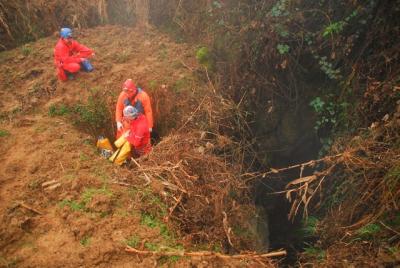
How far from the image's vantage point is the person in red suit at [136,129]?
5613mm

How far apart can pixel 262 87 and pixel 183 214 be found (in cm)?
319

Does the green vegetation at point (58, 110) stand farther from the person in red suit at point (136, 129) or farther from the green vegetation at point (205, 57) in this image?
the green vegetation at point (205, 57)

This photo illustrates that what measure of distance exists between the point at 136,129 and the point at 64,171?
1.51 meters

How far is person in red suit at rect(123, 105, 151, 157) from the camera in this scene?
5613 mm

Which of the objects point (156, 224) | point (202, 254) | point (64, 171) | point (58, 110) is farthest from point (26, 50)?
point (202, 254)

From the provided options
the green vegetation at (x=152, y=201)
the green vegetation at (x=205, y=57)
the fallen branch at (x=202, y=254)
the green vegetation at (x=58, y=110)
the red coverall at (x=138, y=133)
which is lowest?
the fallen branch at (x=202, y=254)

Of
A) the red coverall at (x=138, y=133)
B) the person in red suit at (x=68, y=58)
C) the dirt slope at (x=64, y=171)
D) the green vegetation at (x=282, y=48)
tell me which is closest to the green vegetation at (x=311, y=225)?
the dirt slope at (x=64, y=171)

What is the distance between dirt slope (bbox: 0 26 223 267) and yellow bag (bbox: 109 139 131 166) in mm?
420

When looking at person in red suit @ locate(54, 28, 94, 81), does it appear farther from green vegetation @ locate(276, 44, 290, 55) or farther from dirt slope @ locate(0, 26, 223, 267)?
green vegetation @ locate(276, 44, 290, 55)

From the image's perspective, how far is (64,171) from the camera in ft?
15.0

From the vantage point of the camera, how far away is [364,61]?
16.3 feet

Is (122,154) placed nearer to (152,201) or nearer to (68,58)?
(152,201)

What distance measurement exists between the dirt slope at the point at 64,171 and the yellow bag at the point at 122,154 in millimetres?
420

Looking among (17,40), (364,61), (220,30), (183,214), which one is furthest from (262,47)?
(17,40)
